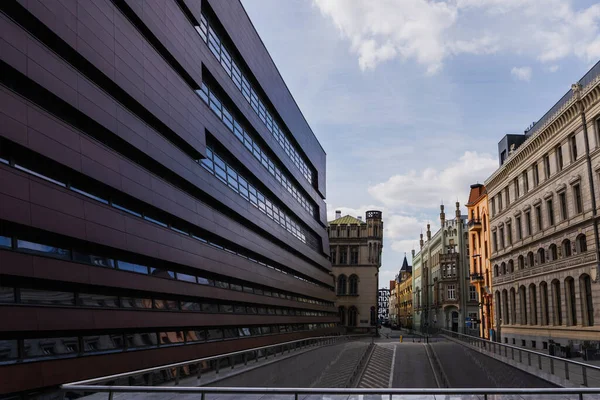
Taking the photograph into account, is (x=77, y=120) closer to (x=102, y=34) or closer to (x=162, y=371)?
(x=102, y=34)

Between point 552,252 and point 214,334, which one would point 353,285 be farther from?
point 214,334

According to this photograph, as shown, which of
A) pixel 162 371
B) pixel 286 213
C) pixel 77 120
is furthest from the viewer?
pixel 286 213

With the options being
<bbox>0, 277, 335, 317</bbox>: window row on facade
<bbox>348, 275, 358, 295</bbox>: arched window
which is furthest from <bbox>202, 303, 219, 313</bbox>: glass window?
<bbox>348, 275, 358, 295</bbox>: arched window

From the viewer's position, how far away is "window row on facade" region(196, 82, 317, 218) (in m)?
34.7

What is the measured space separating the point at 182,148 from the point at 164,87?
409 cm

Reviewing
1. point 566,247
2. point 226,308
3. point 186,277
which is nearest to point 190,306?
point 186,277

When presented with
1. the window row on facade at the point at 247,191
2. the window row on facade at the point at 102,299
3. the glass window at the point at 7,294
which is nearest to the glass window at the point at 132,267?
the window row on facade at the point at 102,299

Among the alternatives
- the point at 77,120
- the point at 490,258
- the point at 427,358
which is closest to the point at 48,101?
the point at 77,120

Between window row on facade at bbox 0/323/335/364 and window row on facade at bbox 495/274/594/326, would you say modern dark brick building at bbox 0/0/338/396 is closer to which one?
window row on facade at bbox 0/323/335/364

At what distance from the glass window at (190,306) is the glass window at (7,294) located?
498 inches

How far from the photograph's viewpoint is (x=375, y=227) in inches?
4013

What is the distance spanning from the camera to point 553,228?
4072 cm

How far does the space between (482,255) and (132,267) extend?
164 feet

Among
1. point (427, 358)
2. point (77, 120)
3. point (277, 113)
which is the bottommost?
point (427, 358)
